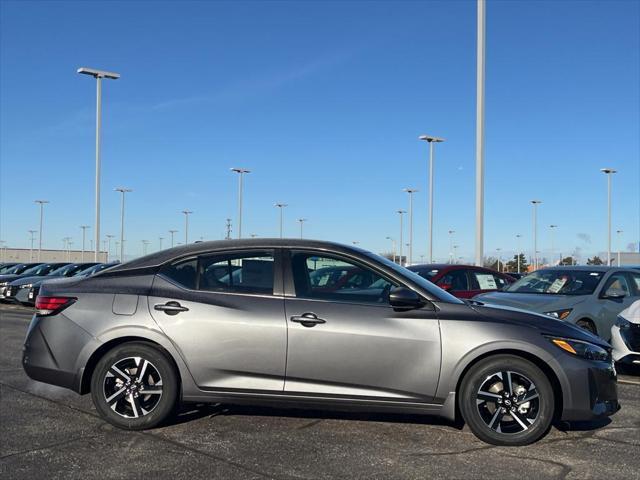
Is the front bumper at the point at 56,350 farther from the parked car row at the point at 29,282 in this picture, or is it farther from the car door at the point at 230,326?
the parked car row at the point at 29,282

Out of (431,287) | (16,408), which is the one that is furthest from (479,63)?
(16,408)

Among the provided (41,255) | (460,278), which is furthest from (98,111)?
(41,255)

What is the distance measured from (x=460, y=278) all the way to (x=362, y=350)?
25.0 feet

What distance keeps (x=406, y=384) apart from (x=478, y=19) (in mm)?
14231

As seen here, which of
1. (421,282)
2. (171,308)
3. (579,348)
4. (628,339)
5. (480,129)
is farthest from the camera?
(480,129)

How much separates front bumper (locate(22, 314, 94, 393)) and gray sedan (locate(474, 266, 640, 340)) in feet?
18.0

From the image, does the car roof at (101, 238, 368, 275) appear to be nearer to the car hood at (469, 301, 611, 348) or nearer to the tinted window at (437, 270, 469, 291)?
the car hood at (469, 301, 611, 348)

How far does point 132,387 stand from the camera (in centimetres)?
545

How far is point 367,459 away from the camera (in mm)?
4758

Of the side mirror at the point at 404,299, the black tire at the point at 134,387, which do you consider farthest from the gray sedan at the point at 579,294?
the black tire at the point at 134,387

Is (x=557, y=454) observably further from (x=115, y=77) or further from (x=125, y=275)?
(x=115, y=77)

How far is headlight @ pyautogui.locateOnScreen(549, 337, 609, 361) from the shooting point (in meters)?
5.20

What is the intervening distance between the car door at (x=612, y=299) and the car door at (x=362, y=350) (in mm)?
5352

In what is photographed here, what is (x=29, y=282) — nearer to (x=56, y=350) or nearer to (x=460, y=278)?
(x=460, y=278)
